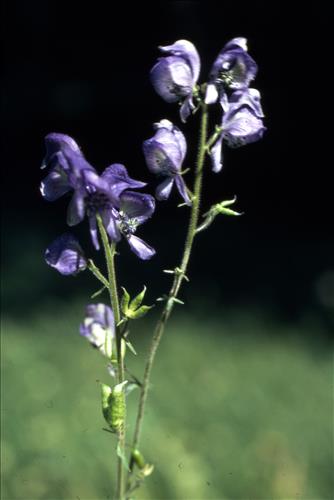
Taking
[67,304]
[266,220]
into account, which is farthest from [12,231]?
[266,220]

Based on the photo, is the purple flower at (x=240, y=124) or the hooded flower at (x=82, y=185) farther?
the purple flower at (x=240, y=124)

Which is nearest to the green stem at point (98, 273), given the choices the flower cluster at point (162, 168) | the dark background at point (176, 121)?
the flower cluster at point (162, 168)

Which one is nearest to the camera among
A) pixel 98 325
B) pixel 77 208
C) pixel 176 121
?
pixel 77 208

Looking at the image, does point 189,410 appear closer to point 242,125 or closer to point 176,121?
point 242,125

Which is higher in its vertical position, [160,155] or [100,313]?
[160,155]

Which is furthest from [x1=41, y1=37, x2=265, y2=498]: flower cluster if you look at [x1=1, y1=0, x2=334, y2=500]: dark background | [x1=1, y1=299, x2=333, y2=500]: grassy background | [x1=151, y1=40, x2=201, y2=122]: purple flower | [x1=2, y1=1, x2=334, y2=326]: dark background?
[x1=2, y1=1, x2=334, y2=326]: dark background

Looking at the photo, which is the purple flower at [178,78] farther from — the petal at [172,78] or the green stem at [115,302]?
the green stem at [115,302]

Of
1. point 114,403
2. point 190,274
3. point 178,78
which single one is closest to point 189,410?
point 190,274
